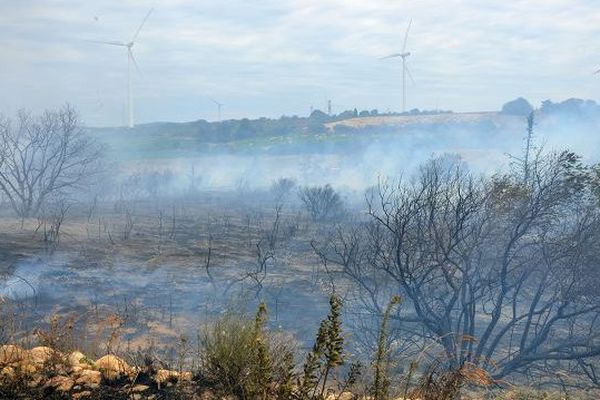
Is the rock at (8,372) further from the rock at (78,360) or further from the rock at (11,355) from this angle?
the rock at (78,360)

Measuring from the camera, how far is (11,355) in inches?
176

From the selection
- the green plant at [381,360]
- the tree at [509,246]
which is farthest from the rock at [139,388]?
the tree at [509,246]

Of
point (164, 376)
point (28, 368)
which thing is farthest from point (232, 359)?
point (28, 368)

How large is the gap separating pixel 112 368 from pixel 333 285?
5195mm

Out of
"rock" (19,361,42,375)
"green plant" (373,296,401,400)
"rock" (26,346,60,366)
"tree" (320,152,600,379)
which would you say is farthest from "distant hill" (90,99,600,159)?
"green plant" (373,296,401,400)

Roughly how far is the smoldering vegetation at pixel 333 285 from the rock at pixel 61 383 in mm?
61

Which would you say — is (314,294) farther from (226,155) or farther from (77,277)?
(226,155)

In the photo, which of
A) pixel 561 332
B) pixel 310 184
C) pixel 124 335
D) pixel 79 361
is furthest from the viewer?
pixel 310 184

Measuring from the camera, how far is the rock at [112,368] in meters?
4.46

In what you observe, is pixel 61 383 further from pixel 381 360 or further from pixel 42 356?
pixel 381 360

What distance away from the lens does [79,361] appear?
4816 mm

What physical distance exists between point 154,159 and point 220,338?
63.5m

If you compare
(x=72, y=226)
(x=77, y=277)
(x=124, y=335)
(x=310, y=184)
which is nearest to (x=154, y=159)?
(x=310, y=184)

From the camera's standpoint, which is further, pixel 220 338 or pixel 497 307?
pixel 497 307
